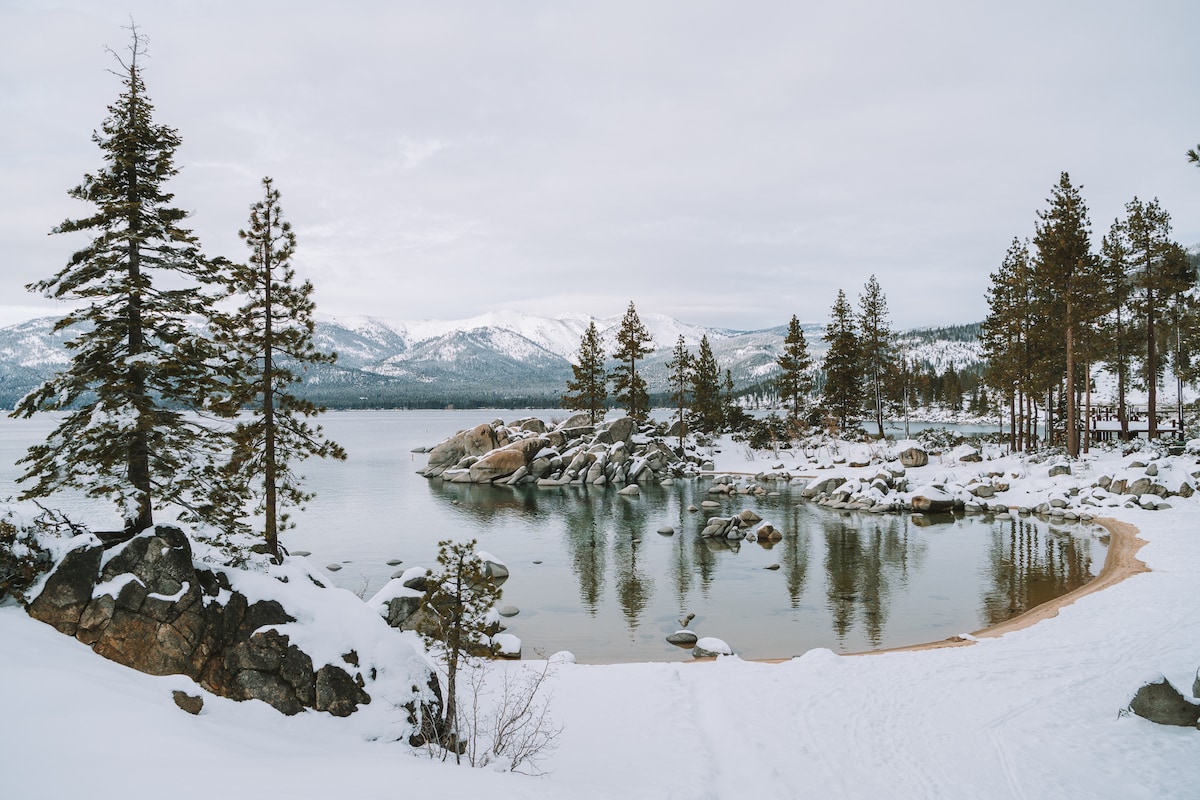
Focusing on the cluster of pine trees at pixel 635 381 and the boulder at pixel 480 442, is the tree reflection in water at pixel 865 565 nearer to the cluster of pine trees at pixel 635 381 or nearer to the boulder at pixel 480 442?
the cluster of pine trees at pixel 635 381

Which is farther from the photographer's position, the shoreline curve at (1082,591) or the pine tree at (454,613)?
the shoreline curve at (1082,591)

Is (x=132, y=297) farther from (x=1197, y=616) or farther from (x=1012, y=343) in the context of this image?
(x=1012, y=343)

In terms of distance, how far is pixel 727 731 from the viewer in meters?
11.9

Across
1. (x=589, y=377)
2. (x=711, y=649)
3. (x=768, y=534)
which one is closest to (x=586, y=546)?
(x=768, y=534)

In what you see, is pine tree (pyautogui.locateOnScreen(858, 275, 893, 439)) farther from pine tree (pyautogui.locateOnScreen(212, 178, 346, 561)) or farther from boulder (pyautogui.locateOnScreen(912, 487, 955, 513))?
pine tree (pyautogui.locateOnScreen(212, 178, 346, 561))

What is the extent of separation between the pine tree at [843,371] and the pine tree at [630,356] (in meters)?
18.5

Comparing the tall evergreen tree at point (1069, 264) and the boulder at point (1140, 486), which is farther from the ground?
the tall evergreen tree at point (1069, 264)

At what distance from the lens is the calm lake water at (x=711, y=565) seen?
19875mm

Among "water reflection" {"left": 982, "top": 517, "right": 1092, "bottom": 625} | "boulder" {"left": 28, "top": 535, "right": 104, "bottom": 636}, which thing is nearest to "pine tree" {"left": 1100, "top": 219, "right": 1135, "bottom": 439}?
"water reflection" {"left": 982, "top": 517, "right": 1092, "bottom": 625}

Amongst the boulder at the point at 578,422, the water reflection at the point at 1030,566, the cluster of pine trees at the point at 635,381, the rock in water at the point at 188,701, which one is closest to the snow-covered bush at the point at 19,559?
the rock in water at the point at 188,701

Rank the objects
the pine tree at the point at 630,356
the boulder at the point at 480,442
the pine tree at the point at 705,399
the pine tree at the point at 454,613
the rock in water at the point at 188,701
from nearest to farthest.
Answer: the rock in water at the point at 188,701 < the pine tree at the point at 454,613 < the boulder at the point at 480,442 < the pine tree at the point at 630,356 < the pine tree at the point at 705,399

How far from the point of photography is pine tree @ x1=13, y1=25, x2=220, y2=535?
37.9 feet

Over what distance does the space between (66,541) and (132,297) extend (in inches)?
183

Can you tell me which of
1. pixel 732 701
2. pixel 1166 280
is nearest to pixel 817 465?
pixel 1166 280
